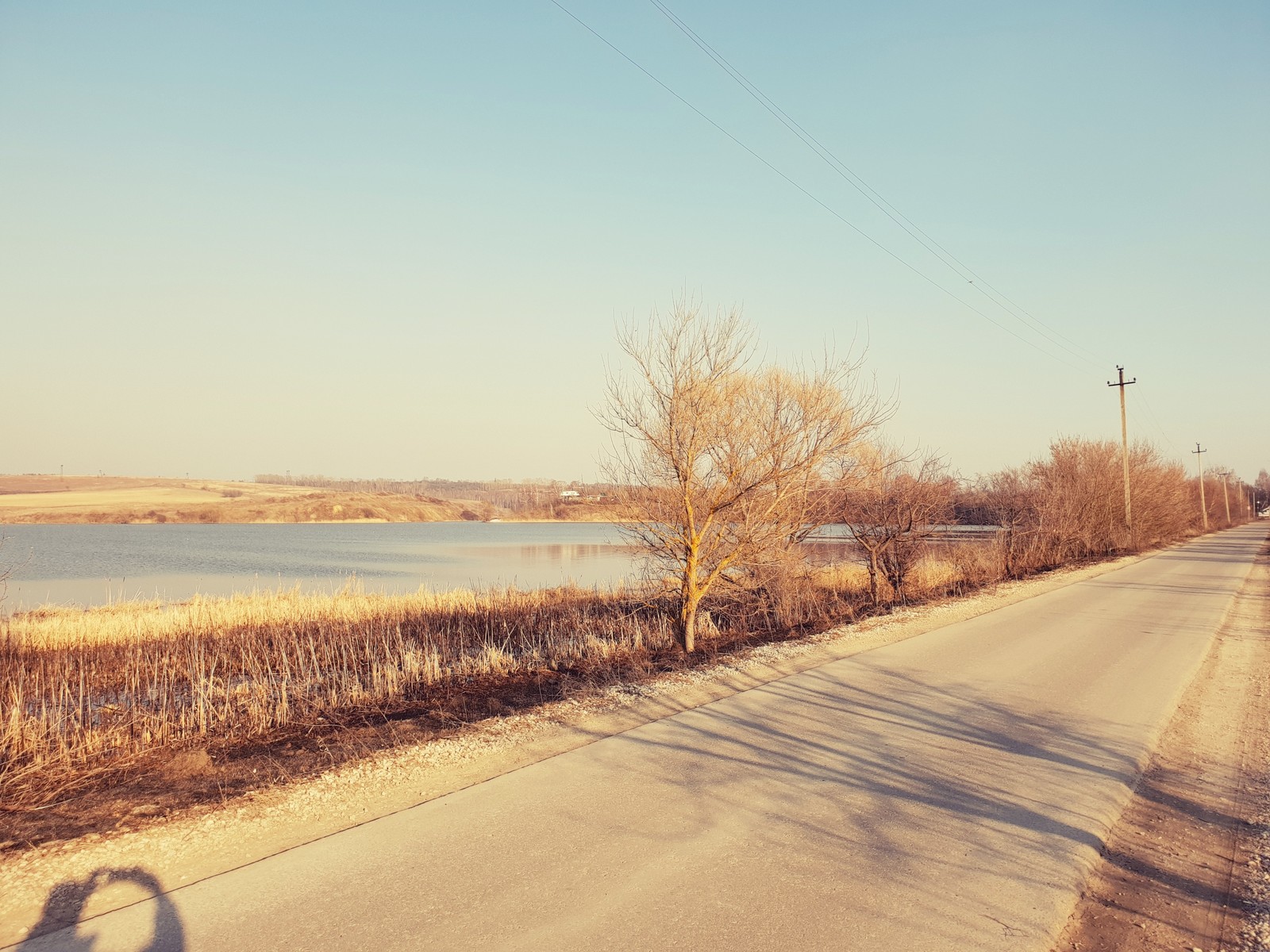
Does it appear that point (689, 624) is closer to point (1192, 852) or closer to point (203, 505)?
point (1192, 852)

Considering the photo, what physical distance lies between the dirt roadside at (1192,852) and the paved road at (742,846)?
0.17 metres

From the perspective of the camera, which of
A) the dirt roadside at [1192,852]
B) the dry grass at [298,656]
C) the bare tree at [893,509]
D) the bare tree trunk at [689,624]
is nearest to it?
the dirt roadside at [1192,852]

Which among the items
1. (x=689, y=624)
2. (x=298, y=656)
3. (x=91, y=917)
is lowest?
(x=298, y=656)

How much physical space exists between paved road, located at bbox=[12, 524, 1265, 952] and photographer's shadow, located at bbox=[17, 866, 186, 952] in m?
0.02

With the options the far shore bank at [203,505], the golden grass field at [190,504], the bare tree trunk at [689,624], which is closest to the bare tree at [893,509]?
the bare tree trunk at [689,624]

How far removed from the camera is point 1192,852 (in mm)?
4859

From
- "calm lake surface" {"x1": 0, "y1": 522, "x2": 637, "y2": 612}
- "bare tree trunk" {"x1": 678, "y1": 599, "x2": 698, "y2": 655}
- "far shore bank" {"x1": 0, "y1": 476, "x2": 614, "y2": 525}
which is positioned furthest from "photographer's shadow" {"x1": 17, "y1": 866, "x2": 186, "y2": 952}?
"far shore bank" {"x1": 0, "y1": 476, "x2": 614, "y2": 525}

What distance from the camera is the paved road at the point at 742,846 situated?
12.1ft

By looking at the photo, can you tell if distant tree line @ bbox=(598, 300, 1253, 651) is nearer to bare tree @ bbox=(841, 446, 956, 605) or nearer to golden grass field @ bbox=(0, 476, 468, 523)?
bare tree @ bbox=(841, 446, 956, 605)

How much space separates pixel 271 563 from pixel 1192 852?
39197 mm

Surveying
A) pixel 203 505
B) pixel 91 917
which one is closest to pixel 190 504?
pixel 203 505

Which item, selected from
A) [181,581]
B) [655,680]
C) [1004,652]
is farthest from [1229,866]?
[181,581]

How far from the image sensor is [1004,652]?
440 inches

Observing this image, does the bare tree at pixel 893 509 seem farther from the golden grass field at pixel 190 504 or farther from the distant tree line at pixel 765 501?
the golden grass field at pixel 190 504
